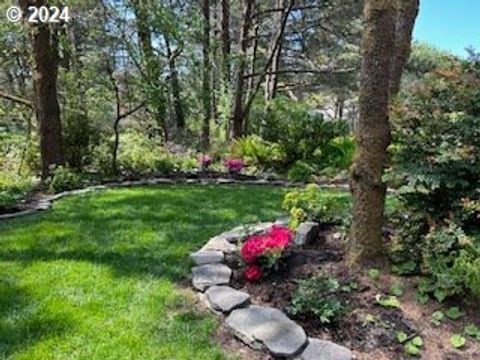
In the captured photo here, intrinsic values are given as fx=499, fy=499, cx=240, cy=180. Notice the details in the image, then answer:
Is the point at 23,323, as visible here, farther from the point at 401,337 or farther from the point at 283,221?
the point at 283,221

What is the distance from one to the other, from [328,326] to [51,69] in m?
5.12

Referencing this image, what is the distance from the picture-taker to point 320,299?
2727 millimetres

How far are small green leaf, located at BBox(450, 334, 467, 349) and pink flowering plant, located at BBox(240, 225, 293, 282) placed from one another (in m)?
1.09

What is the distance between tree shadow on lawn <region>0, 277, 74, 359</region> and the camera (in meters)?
2.39

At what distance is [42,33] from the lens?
6121mm

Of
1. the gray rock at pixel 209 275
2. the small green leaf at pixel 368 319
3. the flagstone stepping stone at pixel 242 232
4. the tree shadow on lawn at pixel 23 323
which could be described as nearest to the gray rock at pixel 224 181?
the flagstone stepping stone at pixel 242 232

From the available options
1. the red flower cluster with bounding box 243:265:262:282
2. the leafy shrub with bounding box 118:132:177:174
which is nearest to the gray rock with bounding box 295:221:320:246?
the red flower cluster with bounding box 243:265:262:282

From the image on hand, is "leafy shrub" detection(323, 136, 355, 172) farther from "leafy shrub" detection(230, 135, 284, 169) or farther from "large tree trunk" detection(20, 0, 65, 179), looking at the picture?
"large tree trunk" detection(20, 0, 65, 179)

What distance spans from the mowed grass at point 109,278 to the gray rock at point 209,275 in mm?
99

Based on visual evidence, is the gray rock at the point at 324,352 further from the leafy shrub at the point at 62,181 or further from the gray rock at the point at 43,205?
the leafy shrub at the point at 62,181

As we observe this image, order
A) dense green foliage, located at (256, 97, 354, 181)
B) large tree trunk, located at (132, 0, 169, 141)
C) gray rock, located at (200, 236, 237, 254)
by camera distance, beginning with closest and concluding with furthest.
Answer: gray rock, located at (200, 236, 237, 254) < large tree trunk, located at (132, 0, 169, 141) < dense green foliage, located at (256, 97, 354, 181)

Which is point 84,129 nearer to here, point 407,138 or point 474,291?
point 407,138

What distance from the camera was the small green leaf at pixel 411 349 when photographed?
7.98ft

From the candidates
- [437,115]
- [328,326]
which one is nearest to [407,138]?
[437,115]
